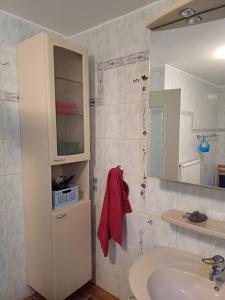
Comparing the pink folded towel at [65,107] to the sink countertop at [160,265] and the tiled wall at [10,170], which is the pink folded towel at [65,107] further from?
the sink countertop at [160,265]

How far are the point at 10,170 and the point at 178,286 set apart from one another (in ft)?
4.31

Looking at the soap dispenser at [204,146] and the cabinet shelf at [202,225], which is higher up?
the soap dispenser at [204,146]

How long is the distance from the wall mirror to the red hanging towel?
0.29m

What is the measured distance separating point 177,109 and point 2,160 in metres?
1.23

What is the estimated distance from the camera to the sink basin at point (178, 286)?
44.1 inches

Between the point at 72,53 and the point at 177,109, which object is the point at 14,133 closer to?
the point at 72,53

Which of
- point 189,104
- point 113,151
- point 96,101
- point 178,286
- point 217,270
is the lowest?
point 178,286

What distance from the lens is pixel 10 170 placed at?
5.27 feet

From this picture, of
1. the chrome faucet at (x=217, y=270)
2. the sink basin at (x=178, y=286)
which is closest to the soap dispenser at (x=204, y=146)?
the chrome faucet at (x=217, y=270)

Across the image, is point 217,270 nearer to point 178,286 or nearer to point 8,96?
point 178,286

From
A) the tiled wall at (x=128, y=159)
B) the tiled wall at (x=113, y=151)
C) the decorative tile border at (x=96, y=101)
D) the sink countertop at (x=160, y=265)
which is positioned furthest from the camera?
the decorative tile border at (x=96, y=101)

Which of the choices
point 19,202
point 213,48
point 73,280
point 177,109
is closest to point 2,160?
point 19,202

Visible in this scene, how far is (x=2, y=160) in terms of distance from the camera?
5.12ft

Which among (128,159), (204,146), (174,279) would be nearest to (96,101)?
(128,159)
